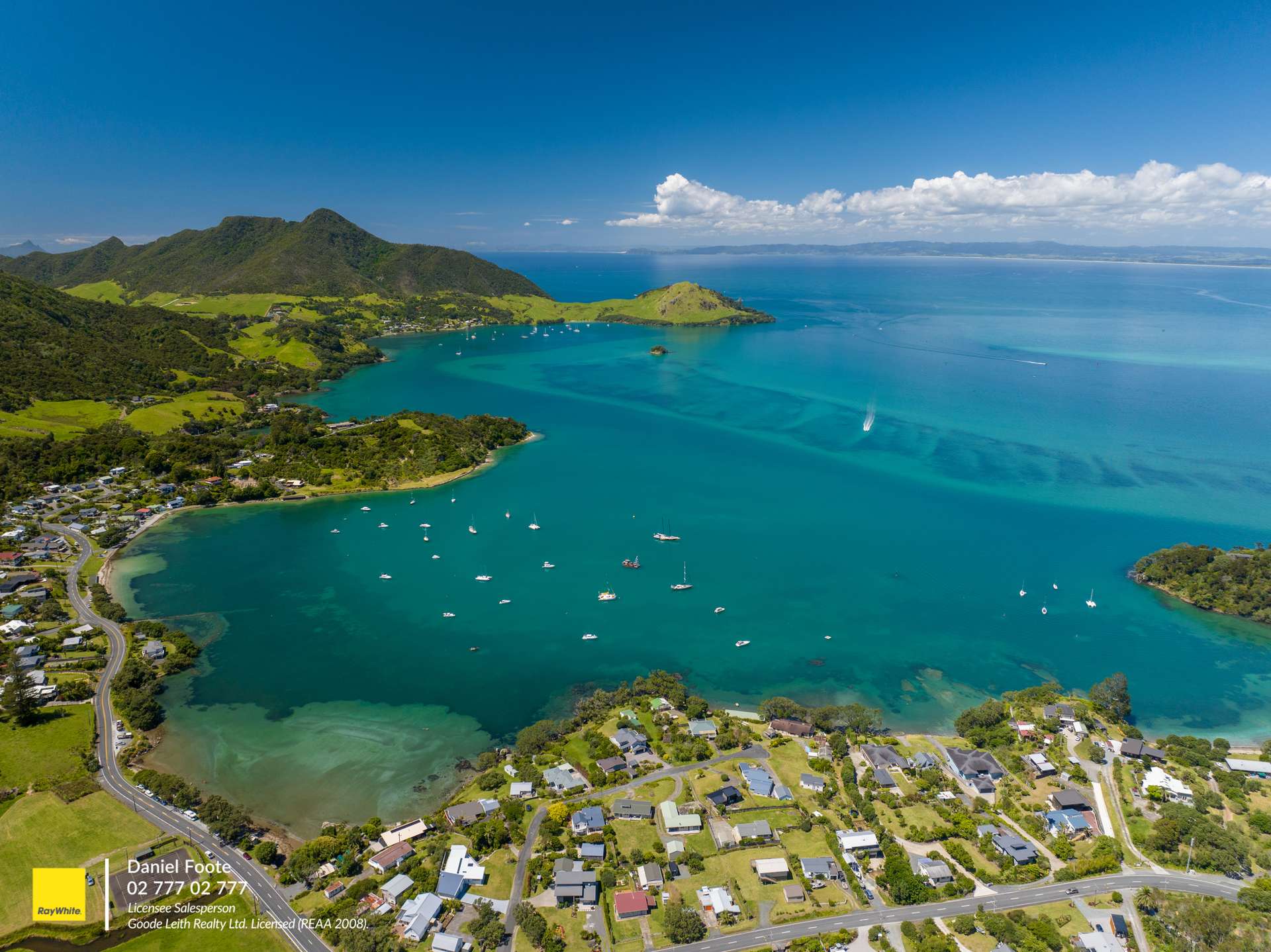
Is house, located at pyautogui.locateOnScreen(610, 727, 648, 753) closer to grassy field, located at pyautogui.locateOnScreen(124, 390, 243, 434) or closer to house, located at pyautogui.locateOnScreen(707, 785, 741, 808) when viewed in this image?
house, located at pyautogui.locateOnScreen(707, 785, 741, 808)

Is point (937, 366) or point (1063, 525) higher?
point (937, 366)

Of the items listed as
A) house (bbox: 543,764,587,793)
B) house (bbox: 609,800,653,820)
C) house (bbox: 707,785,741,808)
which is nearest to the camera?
house (bbox: 609,800,653,820)

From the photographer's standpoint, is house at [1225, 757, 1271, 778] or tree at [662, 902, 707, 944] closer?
tree at [662, 902, 707, 944]

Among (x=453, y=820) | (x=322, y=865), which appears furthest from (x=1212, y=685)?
(x=322, y=865)

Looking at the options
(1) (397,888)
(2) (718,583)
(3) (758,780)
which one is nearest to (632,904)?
(3) (758,780)

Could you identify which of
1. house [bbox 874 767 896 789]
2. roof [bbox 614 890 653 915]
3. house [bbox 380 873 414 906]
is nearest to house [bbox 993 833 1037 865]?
house [bbox 874 767 896 789]

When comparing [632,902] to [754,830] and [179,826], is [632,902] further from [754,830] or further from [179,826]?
[179,826]

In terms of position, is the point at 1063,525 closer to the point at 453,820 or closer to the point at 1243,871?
the point at 1243,871
